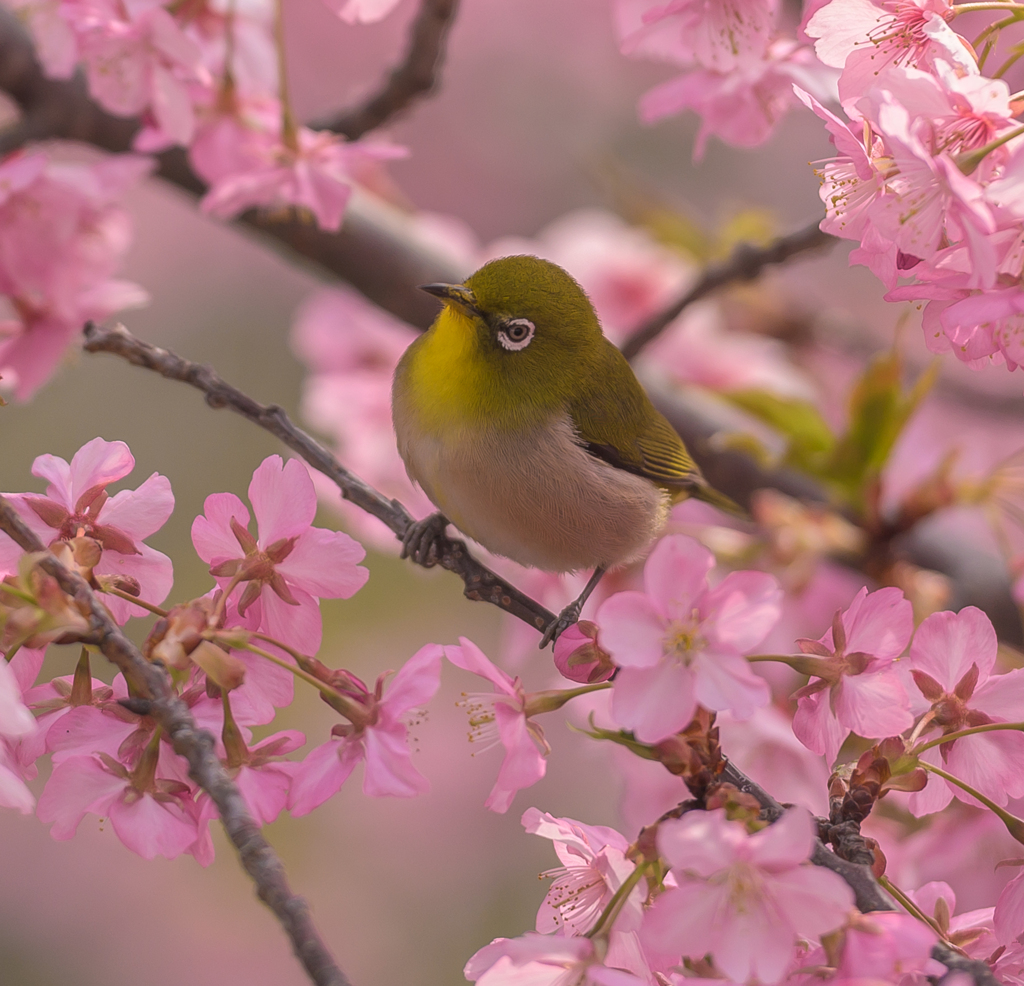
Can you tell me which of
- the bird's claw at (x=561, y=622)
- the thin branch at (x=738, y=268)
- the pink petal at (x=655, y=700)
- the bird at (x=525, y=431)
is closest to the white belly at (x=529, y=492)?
the bird at (x=525, y=431)

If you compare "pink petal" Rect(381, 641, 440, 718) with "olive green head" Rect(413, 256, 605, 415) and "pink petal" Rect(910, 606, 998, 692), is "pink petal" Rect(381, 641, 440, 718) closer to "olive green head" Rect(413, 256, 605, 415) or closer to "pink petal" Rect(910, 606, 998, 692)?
"pink petal" Rect(910, 606, 998, 692)

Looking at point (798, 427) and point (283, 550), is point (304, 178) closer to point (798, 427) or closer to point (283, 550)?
point (283, 550)

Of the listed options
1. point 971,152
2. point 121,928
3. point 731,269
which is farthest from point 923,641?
point 121,928

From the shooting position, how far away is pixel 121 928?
540cm

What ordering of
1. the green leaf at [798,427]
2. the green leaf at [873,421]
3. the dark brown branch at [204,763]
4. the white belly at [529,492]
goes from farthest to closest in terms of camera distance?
the green leaf at [798,427] → the green leaf at [873,421] → the white belly at [529,492] → the dark brown branch at [204,763]

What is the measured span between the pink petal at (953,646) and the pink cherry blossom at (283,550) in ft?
2.45

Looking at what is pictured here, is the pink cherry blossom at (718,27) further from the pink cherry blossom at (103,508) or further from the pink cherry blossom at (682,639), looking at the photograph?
the pink cherry blossom at (103,508)

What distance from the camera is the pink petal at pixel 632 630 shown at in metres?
1.20

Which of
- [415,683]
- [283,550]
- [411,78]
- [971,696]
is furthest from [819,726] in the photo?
[411,78]

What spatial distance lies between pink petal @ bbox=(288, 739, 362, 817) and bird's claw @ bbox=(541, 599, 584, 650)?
1.80 feet

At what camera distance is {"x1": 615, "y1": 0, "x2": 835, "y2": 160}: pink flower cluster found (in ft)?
5.93

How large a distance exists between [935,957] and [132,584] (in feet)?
→ 3.49

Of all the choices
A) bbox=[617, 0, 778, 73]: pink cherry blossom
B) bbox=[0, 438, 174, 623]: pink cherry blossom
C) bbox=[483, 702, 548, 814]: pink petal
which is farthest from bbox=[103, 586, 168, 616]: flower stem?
bbox=[617, 0, 778, 73]: pink cherry blossom

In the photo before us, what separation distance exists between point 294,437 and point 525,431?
0.58 metres
